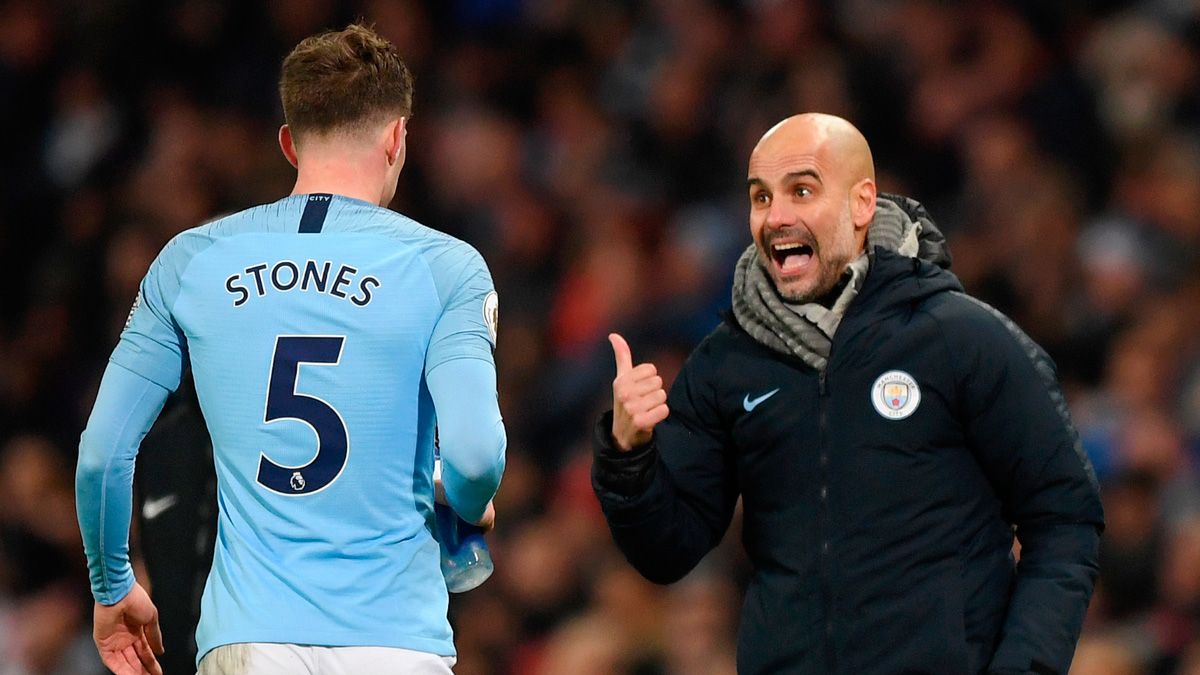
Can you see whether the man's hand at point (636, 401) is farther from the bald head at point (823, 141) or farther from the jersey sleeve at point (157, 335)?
the jersey sleeve at point (157, 335)

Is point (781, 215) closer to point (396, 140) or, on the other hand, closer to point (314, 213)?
point (396, 140)

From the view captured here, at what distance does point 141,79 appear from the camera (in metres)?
9.66

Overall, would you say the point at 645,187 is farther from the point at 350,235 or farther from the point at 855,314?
the point at 350,235

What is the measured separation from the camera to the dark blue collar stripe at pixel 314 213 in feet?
10.1

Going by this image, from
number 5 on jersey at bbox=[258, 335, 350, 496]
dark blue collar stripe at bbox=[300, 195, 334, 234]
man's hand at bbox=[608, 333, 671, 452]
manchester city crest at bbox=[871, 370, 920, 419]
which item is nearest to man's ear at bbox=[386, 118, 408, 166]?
dark blue collar stripe at bbox=[300, 195, 334, 234]

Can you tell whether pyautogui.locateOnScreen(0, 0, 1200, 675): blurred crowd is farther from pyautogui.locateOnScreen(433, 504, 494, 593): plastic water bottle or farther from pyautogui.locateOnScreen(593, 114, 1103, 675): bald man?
pyautogui.locateOnScreen(433, 504, 494, 593): plastic water bottle

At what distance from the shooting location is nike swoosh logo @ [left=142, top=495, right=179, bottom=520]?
3.93 m

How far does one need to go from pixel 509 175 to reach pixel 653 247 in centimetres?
98

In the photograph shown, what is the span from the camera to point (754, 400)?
367cm

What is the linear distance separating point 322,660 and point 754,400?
1137 millimetres

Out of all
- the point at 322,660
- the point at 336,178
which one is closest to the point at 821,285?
the point at 336,178

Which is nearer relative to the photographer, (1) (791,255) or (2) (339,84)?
(2) (339,84)

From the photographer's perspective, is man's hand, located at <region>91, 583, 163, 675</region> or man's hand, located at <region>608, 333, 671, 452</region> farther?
man's hand, located at <region>608, 333, 671, 452</region>

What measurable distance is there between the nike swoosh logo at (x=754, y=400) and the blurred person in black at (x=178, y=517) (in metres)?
1.19
